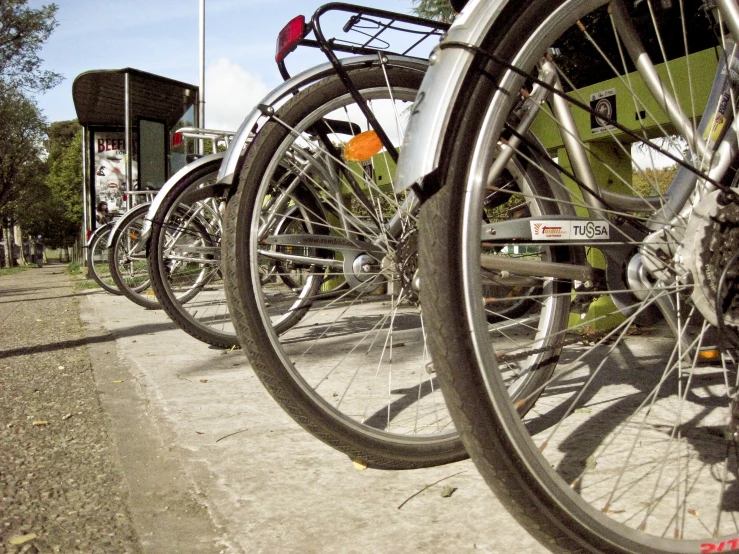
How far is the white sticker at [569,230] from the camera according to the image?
1.73m

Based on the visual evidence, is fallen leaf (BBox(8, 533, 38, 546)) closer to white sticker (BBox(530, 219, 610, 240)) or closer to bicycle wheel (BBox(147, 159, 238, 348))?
white sticker (BBox(530, 219, 610, 240))

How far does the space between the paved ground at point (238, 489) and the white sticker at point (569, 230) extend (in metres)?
0.69

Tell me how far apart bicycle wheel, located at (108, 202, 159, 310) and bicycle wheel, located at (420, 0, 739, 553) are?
4590mm

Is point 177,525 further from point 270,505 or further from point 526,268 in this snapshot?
point 526,268

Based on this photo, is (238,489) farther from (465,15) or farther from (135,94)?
(135,94)

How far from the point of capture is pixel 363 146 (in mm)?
2312

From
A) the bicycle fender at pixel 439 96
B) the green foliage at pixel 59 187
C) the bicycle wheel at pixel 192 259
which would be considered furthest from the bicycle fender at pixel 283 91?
Answer: the green foliage at pixel 59 187

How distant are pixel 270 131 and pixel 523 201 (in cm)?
92

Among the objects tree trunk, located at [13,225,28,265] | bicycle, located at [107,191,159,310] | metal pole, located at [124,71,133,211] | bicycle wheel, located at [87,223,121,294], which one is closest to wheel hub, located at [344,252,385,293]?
bicycle, located at [107,191,159,310]

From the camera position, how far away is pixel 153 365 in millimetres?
3912

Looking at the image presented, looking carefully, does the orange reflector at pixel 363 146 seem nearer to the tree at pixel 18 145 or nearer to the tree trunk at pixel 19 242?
the tree at pixel 18 145

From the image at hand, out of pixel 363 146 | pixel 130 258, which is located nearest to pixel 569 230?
pixel 363 146

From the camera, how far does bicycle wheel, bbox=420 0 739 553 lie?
124cm

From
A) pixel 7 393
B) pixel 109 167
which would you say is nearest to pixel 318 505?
pixel 7 393
